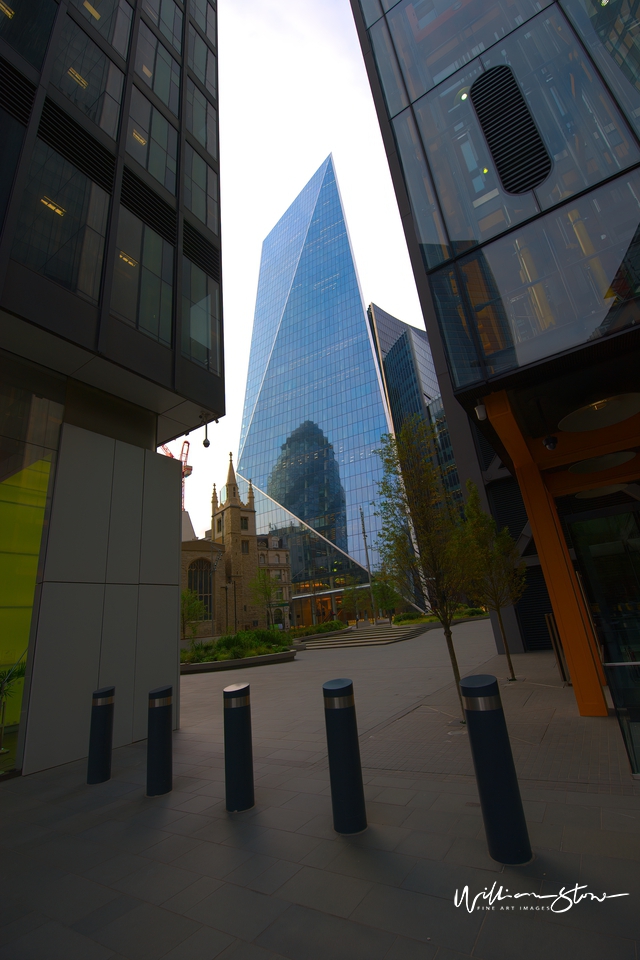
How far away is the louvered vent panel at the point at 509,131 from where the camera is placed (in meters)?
7.92

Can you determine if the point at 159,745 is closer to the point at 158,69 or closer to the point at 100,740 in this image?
the point at 100,740

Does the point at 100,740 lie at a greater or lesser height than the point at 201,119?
lesser

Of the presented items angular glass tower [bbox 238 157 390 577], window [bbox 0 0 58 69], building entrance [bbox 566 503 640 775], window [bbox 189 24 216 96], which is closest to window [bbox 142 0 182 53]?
window [bbox 189 24 216 96]

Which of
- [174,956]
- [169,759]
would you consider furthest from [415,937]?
[169,759]

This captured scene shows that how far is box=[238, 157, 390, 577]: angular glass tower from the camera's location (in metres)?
81.3

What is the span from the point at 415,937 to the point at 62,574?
307 inches

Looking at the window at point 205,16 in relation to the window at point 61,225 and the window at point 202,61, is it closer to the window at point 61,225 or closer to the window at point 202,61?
the window at point 202,61

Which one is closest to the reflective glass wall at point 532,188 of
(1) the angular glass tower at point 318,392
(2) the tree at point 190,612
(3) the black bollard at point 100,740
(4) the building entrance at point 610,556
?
(3) the black bollard at point 100,740

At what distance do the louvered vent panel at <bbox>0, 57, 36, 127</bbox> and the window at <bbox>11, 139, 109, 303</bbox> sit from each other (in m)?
0.52

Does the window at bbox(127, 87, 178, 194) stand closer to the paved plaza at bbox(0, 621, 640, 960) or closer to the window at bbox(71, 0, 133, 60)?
the window at bbox(71, 0, 133, 60)

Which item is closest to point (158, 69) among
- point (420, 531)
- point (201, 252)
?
point (201, 252)

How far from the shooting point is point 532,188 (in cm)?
777

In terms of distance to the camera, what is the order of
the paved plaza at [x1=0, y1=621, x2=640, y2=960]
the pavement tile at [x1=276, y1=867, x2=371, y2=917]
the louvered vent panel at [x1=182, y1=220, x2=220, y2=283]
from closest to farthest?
the paved plaza at [x1=0, y1=621, x2=640, y2=960] → the pavement tile at [x1=276, y1=867, x2=371, y2=917] → the louvered vent panel at [x1=182, y1=220, x2=220, y2=283]

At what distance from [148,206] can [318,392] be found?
81874 millimetres
